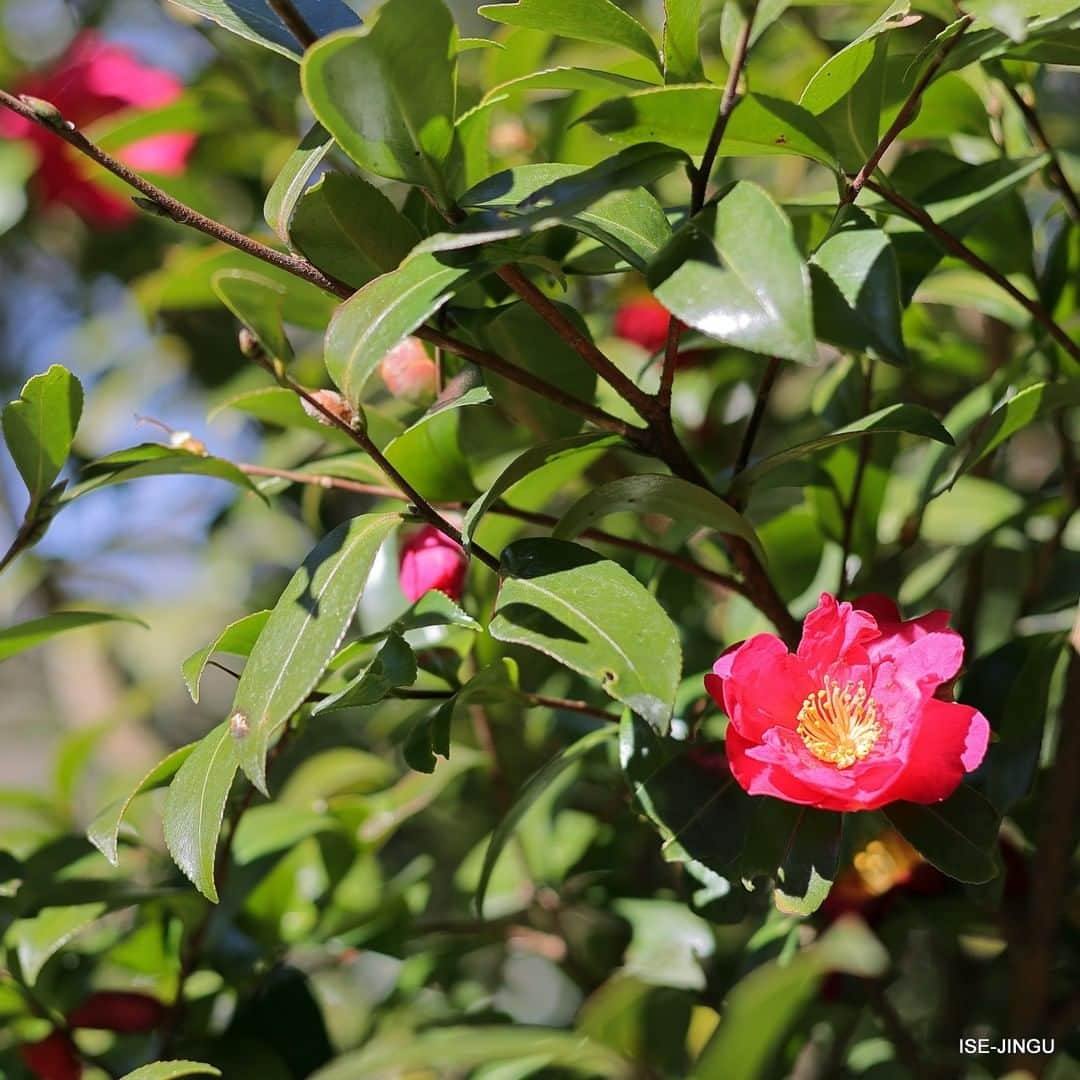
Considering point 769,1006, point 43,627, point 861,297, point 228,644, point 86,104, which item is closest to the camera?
point 769,1006

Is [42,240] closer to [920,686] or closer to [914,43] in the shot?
[914,43]

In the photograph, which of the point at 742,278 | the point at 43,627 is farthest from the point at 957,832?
the point at 43,627

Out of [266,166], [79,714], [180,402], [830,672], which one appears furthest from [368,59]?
[79,714]

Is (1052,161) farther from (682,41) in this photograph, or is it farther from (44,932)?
(44,932)

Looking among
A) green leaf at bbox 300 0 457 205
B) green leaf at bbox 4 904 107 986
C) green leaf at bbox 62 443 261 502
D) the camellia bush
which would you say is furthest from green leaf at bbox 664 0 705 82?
green leaf at bbox 4 904 107 986

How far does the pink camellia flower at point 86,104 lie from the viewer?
55.9 inches

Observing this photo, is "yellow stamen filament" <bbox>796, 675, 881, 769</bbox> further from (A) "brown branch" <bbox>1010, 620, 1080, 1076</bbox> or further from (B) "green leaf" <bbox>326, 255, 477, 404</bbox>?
(B) "green leaf" <bbox>326, 255, 477, 404</bbox>

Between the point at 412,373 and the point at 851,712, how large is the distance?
32 cm

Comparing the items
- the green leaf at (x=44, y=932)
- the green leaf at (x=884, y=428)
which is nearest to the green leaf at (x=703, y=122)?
the green leaf at (x=884, y=428)

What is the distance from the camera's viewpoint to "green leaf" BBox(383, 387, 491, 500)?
0.70 m

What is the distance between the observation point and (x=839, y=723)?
66cm

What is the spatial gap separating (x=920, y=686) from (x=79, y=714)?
1.36 meters

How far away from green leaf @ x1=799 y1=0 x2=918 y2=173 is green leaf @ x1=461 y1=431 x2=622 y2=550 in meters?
0.17

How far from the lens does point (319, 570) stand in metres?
0.58
